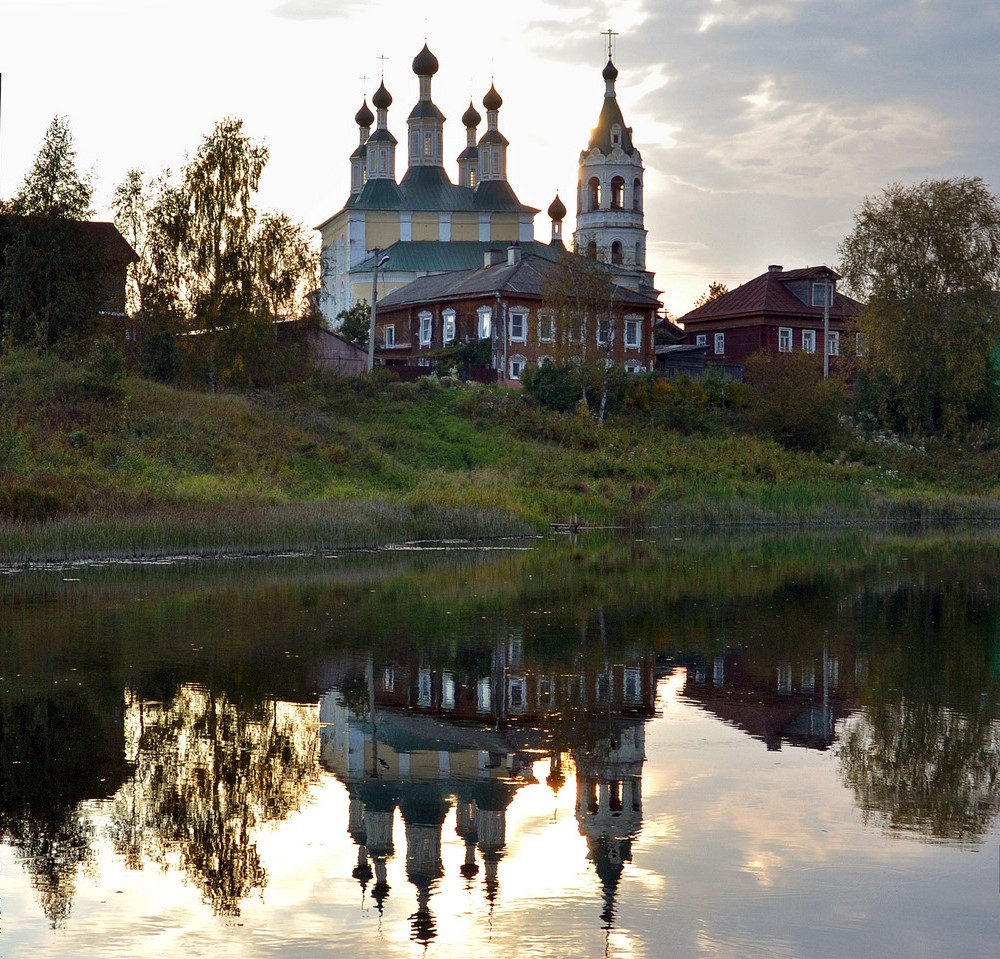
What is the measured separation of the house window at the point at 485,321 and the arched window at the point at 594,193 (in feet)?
89.4

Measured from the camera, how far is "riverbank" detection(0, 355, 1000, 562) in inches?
1257

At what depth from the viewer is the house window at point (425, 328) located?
71812 mm

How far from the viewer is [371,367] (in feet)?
196

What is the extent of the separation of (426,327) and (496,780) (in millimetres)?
61753

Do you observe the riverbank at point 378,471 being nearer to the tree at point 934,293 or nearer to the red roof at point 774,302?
the tree at point 934,293

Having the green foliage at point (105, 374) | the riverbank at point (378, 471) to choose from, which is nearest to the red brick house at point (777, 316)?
the riverbank at point (378, 471)

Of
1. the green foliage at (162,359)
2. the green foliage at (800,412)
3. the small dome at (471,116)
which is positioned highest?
the small dome at (471,116)

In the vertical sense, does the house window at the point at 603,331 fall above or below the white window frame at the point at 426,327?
below

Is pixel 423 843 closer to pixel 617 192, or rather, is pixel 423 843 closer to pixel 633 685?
pixel 633 685

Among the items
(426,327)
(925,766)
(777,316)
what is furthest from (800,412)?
(925,766)

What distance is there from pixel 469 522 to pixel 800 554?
345 inches

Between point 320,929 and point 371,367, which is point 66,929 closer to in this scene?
point 320,929

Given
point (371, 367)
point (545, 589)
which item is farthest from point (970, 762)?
point (371, 367)

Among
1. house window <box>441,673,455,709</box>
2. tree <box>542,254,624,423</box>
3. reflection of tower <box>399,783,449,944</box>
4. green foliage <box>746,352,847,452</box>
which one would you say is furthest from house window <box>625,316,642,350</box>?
reflection of tower <box>399,783,449,944</box>
